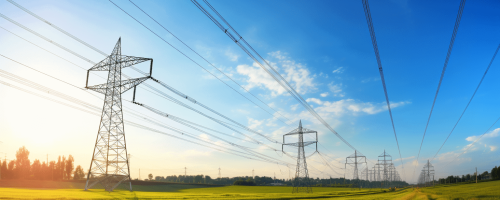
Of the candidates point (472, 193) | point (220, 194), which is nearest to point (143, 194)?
point (220, 194)

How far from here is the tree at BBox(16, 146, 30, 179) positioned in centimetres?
9854

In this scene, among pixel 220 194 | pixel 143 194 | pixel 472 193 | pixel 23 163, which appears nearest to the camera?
pixel 143 194

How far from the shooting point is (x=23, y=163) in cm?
10000

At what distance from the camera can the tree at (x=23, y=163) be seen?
98537mm

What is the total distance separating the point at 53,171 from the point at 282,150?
94128 millimetres

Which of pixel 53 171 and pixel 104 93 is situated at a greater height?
pixel 104 93

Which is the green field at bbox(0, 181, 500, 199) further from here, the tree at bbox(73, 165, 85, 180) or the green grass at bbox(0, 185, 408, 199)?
the tree at bbox(73, 165, 85, 180)

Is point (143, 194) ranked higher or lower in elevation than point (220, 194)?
higher

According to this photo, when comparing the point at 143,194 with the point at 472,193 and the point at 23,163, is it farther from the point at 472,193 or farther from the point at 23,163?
the point at 23,163

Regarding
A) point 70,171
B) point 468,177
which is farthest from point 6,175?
point 468,177

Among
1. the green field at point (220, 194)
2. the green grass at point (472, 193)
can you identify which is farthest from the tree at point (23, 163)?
the green grass at point (472, 193)

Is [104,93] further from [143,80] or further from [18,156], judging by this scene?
[18,156]

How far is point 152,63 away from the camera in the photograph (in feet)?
95.2

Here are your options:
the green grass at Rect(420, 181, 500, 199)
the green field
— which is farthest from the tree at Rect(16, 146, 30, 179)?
the green grass at Rect(420, 181, 500, 199)
